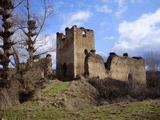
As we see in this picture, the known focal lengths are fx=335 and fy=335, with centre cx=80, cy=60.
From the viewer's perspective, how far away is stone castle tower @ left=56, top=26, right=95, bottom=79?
38.8 metres

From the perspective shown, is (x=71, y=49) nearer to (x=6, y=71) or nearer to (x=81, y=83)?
(x=81, y=83)

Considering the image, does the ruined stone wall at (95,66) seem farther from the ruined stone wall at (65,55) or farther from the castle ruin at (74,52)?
the ruined stone wall at (65,55)

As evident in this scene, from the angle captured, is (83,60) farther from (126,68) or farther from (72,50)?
(126,68)

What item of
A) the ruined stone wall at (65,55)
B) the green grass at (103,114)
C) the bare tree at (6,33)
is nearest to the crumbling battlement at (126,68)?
the ruined stone wall at (65,55)

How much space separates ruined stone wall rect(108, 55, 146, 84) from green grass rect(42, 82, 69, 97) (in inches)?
486

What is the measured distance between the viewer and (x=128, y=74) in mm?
42844

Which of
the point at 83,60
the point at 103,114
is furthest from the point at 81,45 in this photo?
the point at 103,114

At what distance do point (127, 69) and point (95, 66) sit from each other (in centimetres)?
652

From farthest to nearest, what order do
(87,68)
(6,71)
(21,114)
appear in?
(87,68) → (6,71) → (21,114)

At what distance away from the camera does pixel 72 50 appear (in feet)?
129

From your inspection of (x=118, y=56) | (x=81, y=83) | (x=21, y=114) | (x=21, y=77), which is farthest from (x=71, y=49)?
(x=21, y=114)

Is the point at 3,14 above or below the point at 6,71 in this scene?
above

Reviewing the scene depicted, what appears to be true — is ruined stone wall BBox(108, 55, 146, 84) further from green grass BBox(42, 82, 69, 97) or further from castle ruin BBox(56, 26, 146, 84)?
green grass BBox(42, 82, 69, 97)

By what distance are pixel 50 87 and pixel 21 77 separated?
15.6ft
